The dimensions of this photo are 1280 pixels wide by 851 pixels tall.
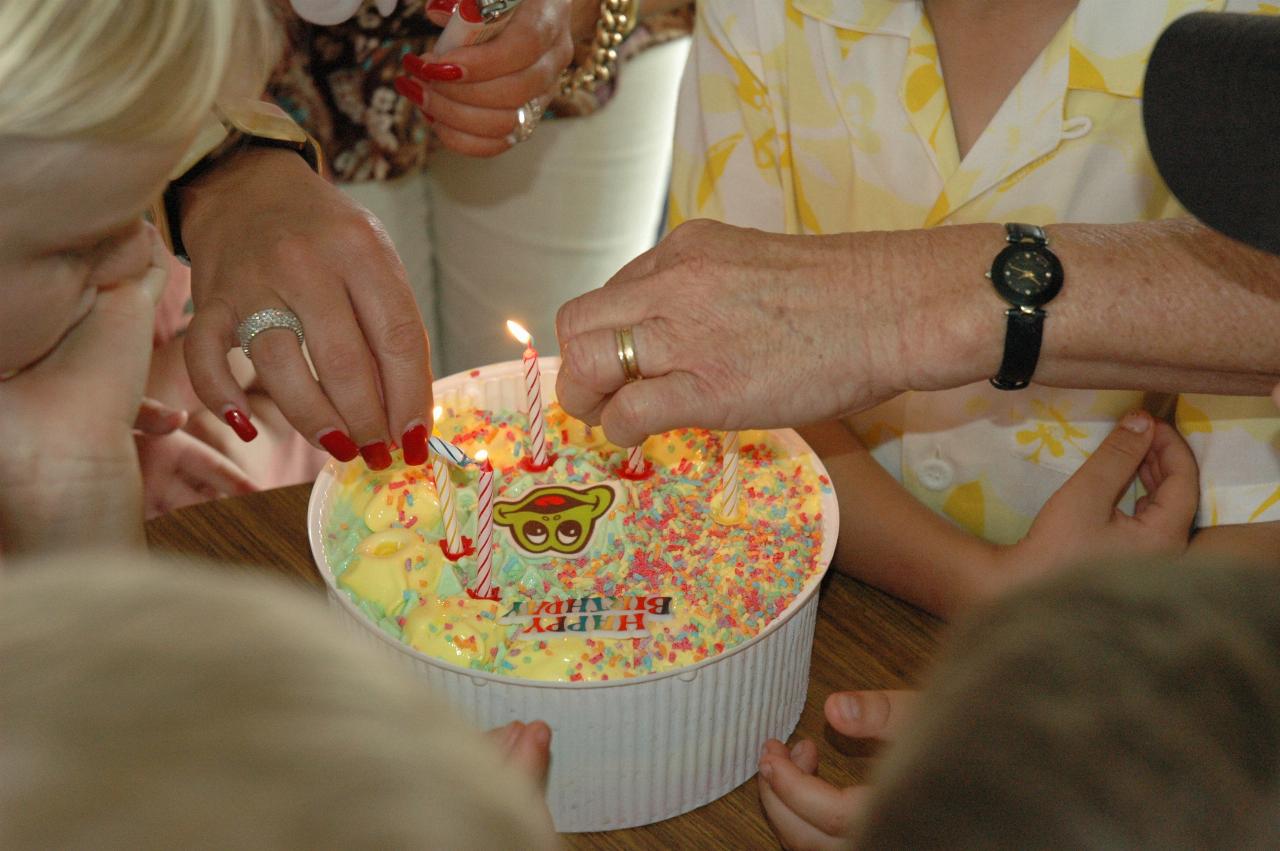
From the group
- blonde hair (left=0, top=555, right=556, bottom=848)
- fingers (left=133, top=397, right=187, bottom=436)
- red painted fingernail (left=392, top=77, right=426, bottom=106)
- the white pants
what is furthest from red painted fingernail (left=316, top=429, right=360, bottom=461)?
the white pants

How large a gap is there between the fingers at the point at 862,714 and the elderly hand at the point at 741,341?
0.87 feet

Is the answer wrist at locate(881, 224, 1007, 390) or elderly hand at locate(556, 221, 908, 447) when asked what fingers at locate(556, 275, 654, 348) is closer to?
elderly hand at locate(556, 221, 908, 447)

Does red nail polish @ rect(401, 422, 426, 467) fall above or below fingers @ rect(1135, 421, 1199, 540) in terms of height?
above

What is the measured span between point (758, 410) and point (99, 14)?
63 centimetres

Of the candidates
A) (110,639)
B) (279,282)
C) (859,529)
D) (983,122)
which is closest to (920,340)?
(859,529)

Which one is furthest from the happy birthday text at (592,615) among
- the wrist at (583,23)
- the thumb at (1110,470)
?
the wrist at (583,23)

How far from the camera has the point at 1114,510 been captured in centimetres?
131

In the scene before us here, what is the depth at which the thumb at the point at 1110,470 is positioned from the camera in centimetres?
129

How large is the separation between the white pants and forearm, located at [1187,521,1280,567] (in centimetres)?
124

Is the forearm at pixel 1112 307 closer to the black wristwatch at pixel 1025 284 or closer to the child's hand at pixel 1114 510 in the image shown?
the black wristwatch at pixel 1025 284

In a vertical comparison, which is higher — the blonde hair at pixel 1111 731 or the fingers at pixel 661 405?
the blonde hair at pixel 1111 731

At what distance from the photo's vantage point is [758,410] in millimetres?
1150

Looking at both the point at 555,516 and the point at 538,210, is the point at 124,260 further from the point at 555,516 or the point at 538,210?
the point at 538,210

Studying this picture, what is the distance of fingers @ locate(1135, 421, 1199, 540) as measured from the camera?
1284 millimetres
